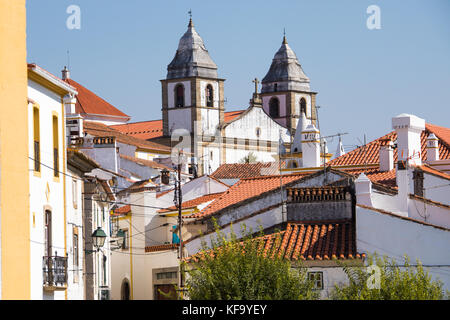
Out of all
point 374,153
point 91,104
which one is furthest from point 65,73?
point 374,153

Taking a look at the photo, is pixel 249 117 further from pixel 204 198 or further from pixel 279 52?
pixel 204 198

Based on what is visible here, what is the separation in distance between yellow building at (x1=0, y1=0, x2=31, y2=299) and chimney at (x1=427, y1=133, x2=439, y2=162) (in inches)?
1178

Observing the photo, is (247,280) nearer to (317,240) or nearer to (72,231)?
(72,231)

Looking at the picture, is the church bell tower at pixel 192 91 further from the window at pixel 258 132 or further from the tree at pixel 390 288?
the tree at pixel 390 288

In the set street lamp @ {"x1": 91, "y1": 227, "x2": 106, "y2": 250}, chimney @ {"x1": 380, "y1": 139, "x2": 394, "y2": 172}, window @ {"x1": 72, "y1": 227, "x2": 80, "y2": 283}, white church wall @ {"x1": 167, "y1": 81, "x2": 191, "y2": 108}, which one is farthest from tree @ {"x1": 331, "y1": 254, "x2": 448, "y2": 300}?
white church wall @ {"x1": 167, "y1": 81, "x2": 191, "y2": 108}

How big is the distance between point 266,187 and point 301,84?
108386 mm

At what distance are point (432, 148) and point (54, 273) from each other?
2612cm

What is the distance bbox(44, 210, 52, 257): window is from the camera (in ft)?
85.8

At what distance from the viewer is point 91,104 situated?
347 ft

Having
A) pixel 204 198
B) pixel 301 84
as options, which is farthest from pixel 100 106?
pixel 204 198

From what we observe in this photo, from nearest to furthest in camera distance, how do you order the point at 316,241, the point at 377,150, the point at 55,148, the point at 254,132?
the point at 55,148, the point at 316,241, the point at 377,150, the point at 254,132

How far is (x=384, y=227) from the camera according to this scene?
3045 centimetres

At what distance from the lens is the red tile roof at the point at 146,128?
12705cm

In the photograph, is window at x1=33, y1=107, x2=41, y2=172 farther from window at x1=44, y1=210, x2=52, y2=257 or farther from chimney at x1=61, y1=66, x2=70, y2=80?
chimney at x1=61, y1=66, x2=70, y2=80
